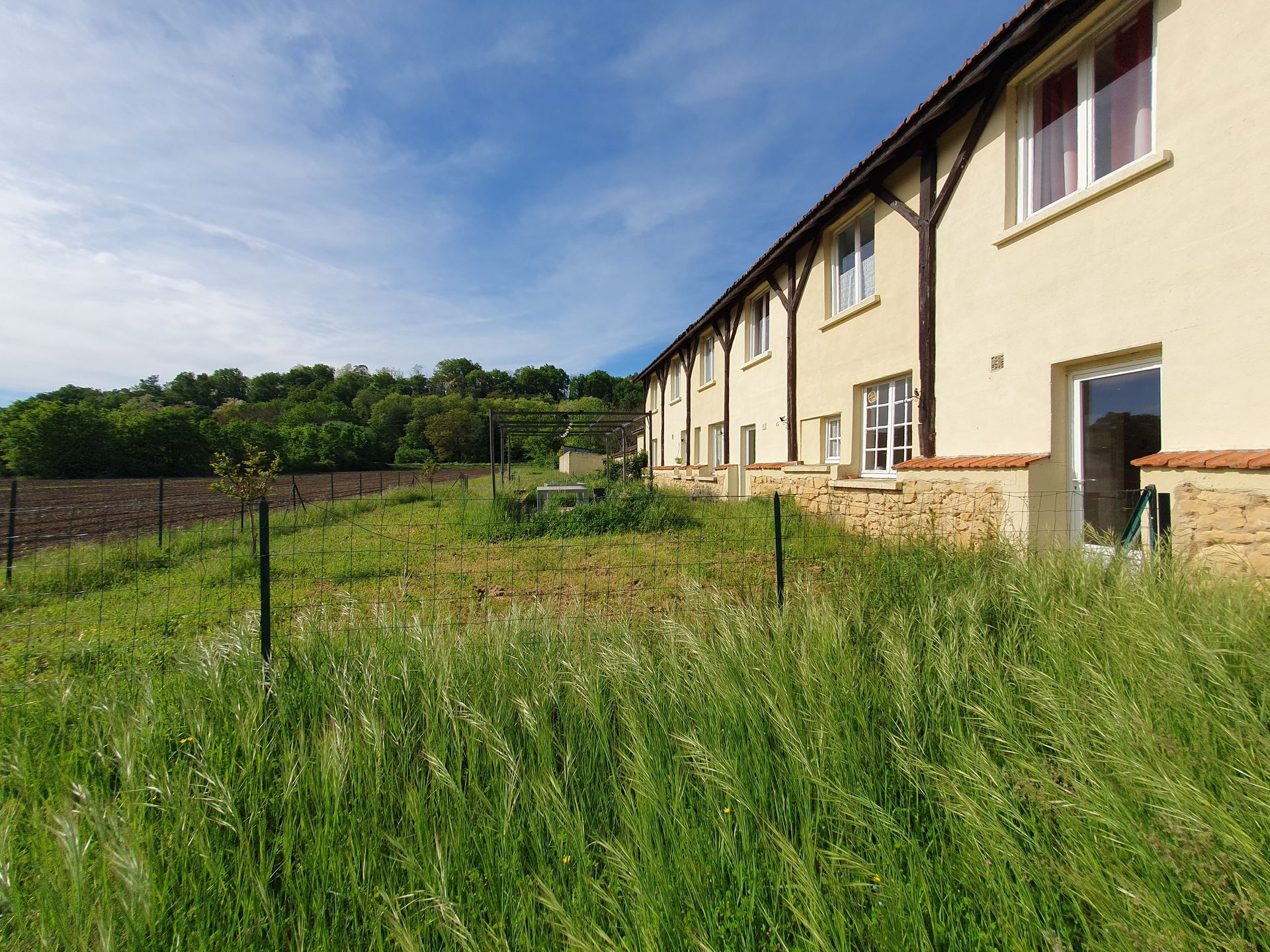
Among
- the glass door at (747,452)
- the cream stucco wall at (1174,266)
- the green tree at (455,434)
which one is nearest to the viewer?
the cream stucco wall at (1174,266)

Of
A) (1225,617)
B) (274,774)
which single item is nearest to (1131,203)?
(1225,617)

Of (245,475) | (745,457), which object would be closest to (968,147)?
(745,457)

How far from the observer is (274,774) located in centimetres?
212

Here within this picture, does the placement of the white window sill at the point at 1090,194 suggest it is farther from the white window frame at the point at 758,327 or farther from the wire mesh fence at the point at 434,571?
the white window frame at the point at 758,327

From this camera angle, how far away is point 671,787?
6.38 feet

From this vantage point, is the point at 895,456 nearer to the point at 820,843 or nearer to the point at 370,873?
A: the point at 820,843

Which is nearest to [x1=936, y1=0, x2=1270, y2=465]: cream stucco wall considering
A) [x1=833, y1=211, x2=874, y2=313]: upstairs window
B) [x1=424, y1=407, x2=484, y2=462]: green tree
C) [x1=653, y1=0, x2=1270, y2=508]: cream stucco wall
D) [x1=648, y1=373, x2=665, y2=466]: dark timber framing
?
[x1=653, y1=0, x2=1270, y2=508]: cream stucco wall

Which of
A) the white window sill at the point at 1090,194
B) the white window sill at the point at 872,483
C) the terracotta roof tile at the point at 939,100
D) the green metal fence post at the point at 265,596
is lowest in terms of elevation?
the green metal fence post at the point at 265,596

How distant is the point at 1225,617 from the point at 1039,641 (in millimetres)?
925

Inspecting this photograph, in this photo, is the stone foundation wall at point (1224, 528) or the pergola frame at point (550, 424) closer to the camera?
the stone foundation wall at point (1224, 528)

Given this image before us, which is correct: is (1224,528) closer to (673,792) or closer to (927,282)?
(927,282)

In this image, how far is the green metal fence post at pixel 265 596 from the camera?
9.38 ft

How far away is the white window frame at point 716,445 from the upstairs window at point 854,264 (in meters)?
6.35

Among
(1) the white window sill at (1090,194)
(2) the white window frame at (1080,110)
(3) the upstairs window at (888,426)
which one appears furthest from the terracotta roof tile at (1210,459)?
(3) the upstairs window at (888,426)
